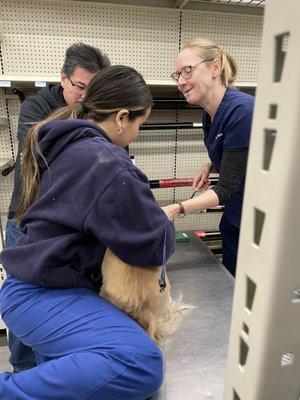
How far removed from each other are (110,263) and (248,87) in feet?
5.43

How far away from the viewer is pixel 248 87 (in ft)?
6.79

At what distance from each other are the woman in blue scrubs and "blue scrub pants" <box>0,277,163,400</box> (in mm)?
491

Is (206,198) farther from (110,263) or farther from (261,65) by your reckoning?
(261,65)

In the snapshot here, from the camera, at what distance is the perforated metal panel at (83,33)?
1.86 metres

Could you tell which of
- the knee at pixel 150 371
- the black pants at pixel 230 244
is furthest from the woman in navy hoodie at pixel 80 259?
the black pants at pixel 230 244

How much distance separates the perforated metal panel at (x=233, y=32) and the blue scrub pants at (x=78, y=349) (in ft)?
6.00

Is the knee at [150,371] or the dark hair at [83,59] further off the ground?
the dark hair at [83,59]

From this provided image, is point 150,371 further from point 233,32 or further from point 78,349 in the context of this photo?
point 233,32

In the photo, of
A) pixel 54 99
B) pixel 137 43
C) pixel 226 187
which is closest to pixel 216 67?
pixel 226 187

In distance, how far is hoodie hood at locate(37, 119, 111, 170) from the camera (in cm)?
87

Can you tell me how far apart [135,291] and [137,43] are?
5.50 ft

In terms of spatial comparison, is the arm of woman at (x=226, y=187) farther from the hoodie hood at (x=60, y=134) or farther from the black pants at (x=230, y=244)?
the hoodie hood at (x=60, y=134)

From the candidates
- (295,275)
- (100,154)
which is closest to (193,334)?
(100,154)

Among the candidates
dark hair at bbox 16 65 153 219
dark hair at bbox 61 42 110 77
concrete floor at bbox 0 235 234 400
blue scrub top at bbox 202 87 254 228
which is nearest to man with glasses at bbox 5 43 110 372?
dark hair at bbox 61 42 110 77
